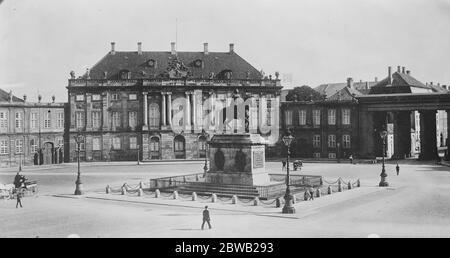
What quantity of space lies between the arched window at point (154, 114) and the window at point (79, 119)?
8352mm

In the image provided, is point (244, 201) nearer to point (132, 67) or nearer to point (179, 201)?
point (179, 201)

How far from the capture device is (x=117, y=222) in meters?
21.8

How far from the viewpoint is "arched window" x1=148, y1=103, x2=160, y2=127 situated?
219 ft

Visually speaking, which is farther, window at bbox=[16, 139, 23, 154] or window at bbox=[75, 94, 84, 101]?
window at bbox=[75, 94, 84, 101]

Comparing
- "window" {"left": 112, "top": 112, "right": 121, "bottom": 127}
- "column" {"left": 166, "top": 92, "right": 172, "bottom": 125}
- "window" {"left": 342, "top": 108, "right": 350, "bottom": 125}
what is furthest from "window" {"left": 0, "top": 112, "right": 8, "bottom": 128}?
"window" {"left": 342, "top": 108, "right": 350, "bottom": 125}

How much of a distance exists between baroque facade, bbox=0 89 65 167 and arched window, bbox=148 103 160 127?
10810 millimetres

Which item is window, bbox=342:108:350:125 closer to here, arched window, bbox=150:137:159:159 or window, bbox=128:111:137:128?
arched window, bbox=150:137:159:159

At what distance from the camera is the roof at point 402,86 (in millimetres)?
67438

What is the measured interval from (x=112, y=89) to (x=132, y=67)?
14.1ft

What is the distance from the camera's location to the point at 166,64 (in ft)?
226

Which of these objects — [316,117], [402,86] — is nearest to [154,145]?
[316,117]

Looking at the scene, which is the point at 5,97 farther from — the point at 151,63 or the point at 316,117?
the point at 316,117

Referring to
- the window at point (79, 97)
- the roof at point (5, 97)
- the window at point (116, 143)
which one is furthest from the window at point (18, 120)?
the window at point (116, 143)

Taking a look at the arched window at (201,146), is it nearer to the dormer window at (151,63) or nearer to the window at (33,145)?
the dormer window at (151,63)
